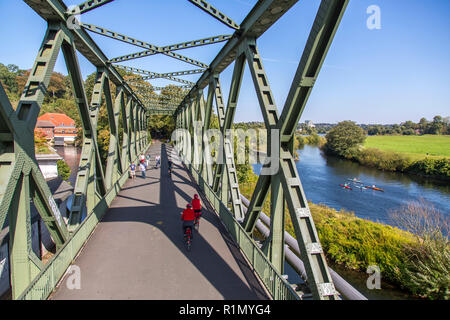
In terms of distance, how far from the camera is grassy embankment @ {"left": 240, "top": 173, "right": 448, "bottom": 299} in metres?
11.6

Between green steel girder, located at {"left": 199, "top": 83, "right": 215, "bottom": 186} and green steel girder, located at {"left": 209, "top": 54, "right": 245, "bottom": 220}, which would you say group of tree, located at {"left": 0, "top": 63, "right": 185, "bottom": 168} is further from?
green steel girder, located at {"left": 209, "top": 54, "right": 245, "bottom": 220}

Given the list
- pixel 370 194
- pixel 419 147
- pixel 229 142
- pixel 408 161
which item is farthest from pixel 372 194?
pixel 419 147

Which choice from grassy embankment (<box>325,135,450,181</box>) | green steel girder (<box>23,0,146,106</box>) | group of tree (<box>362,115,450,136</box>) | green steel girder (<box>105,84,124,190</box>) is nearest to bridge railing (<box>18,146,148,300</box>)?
green steel girder (<box>105,84,124,190</box>)

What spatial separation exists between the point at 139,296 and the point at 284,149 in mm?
3798

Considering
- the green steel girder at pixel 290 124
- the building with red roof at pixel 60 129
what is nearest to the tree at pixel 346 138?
the green steel girder at pixel 290 124

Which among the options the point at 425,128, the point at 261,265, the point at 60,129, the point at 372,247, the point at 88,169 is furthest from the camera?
the point at 425,128

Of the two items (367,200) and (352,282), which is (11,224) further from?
(367,200)

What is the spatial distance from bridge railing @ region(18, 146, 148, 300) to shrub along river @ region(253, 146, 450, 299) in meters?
9.70

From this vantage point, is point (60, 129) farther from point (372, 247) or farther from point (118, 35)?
point (372, 247)

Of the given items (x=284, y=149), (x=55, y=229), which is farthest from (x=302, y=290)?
(x=55, y=229)

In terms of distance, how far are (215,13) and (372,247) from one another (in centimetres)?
1330

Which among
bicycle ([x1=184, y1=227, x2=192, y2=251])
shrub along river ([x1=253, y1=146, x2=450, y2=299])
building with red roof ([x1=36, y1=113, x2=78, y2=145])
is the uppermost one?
building with red roof ([x1=36, y1=113, x2=78, y2=145])

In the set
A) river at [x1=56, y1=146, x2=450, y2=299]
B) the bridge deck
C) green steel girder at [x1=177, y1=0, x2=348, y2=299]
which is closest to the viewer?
green steel girder at [x1=177, y1=0, x2=348, y2=299]

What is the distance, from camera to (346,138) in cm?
5459
